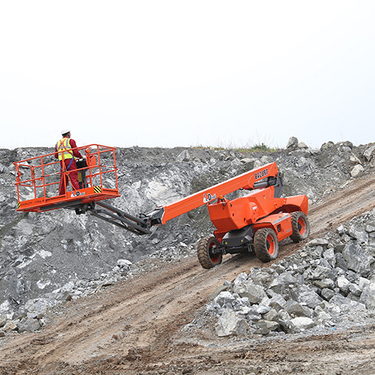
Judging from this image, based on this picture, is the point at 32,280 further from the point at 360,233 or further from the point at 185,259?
the point at 360,233

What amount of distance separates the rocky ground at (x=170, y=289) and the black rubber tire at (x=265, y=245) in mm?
349

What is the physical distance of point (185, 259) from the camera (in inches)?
545

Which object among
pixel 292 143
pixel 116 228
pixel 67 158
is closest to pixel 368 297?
pixel 67 158

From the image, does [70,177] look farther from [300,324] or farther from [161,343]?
[300,324]

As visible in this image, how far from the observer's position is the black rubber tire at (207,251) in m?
10.9

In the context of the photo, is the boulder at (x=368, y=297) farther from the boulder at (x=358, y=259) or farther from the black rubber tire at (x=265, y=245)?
the black rubber tire at (x=265, y=245)

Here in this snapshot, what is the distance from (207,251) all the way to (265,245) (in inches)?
67.0

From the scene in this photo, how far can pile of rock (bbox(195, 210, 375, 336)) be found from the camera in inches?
274

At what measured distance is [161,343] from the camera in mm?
7035

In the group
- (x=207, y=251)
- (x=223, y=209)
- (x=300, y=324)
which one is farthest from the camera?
(x=207, y=251)

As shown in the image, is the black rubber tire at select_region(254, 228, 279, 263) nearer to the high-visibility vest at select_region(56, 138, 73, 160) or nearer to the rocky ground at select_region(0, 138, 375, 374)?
the rocky ground at select_region(0, 138, 375, 374)

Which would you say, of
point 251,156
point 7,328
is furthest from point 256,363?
point 251,156

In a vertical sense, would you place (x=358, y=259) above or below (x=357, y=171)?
below

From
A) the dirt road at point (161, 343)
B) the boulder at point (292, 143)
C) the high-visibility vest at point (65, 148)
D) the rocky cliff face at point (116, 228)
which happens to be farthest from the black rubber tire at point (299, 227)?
the boulder at point (292, 143)
